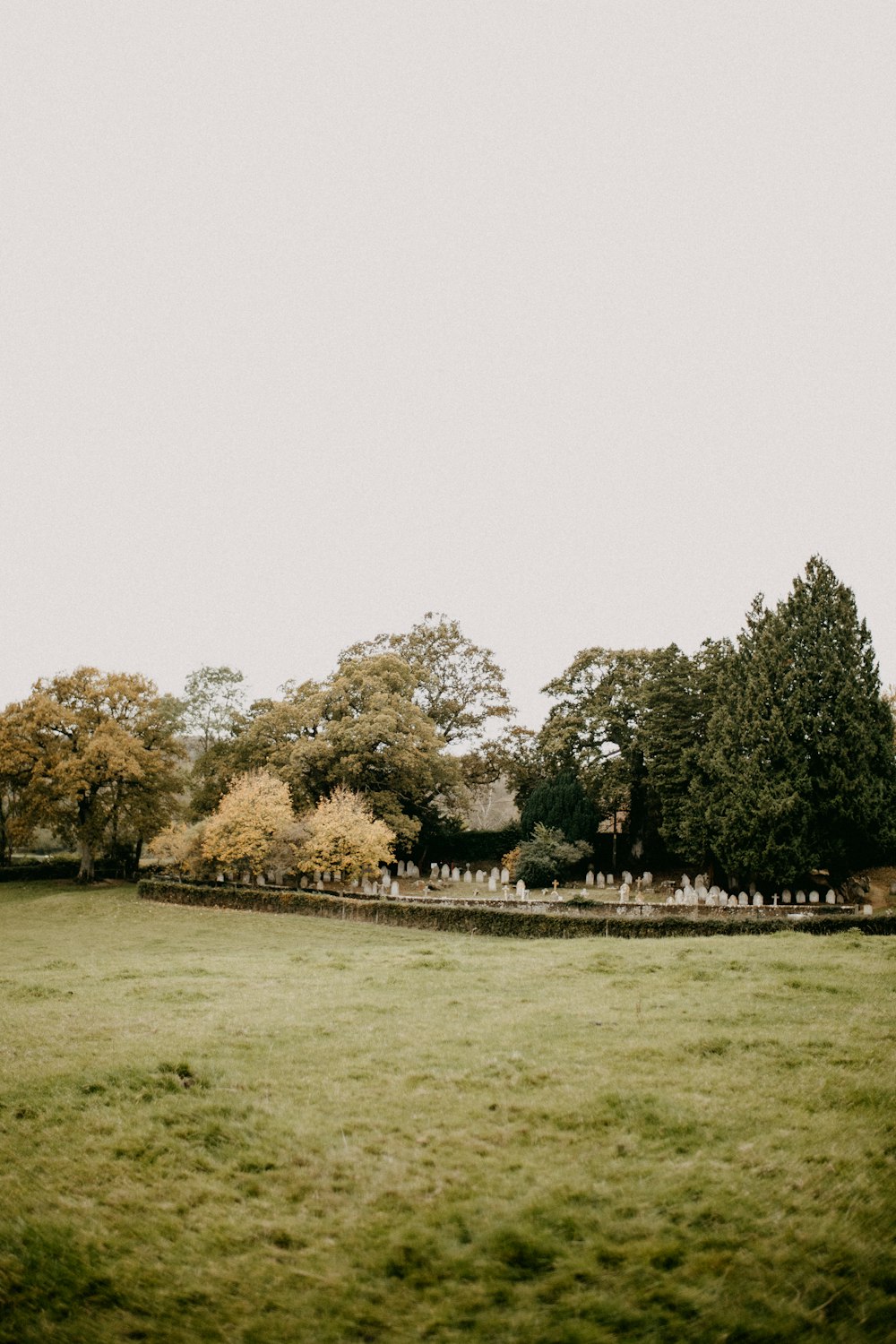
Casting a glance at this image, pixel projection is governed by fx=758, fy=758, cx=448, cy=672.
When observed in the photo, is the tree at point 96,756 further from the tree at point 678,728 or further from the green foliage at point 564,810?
the tree at point 678,728

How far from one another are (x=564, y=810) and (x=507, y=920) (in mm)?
19069

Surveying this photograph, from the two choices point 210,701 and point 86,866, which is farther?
point 210,701

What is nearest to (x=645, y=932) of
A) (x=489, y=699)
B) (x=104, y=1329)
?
(x=104, y=1329)

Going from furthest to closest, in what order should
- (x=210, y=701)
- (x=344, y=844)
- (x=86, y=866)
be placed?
(x=210, y=701), (x=86, y=866), (x=344, y=844)

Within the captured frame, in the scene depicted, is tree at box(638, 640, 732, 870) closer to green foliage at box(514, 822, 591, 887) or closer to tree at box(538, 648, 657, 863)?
tree at box(538, 648, 657, 863)

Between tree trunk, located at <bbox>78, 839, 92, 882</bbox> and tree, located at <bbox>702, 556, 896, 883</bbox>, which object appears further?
tree trunk, located at <bbox>78, 839, 92, 882</bbox>

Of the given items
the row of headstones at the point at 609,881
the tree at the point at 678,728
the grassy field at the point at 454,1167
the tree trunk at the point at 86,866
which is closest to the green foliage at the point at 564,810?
the row of headstones at the point at 609,881

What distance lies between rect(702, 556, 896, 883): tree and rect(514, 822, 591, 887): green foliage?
7.99m

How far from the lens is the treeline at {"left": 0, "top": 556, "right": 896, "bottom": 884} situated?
29.2 metres

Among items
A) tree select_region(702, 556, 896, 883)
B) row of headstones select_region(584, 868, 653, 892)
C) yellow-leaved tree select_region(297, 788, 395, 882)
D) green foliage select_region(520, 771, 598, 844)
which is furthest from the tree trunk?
tree select_region(702, 556, 896, 883)

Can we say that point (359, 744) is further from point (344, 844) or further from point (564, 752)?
point (564, 752)

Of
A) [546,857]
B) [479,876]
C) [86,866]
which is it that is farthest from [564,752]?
[86,866]

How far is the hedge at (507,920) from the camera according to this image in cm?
1872

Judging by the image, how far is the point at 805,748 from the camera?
29.6 meters
